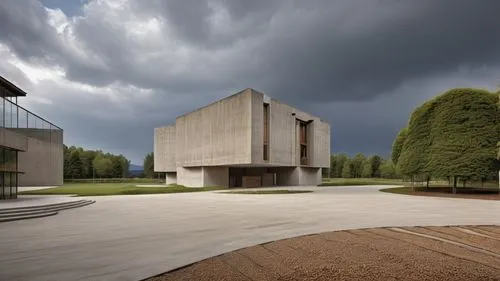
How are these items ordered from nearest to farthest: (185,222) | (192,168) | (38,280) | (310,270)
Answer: (38,280), (310,270), (185,222), (192,168)

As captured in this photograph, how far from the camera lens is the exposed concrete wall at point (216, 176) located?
54.0m

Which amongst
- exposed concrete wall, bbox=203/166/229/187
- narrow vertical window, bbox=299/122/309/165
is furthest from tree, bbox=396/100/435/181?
exposed concrete wall, bbox=203/166/229/187

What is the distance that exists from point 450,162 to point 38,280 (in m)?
32.9

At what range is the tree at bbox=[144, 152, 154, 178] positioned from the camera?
121m

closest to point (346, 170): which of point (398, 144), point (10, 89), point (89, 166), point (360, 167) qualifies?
point (360, 167)

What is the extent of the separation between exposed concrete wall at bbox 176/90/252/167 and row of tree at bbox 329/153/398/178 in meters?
71.5

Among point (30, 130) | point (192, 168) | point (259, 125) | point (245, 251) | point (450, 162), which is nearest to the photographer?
point (245, 251)

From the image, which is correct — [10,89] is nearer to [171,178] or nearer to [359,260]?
[359,260]

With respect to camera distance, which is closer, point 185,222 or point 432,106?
point 185,222

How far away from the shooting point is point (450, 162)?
31.2m

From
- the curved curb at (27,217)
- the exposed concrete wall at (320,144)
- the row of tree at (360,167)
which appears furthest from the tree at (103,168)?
the curved curb at (27,217)

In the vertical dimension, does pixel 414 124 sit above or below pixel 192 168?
above

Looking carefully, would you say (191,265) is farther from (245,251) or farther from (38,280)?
(38,280)

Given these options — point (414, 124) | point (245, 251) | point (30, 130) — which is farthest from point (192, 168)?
point (245, 251)
